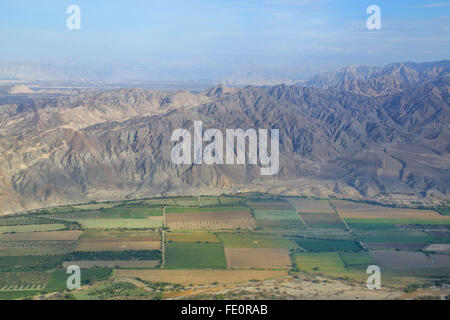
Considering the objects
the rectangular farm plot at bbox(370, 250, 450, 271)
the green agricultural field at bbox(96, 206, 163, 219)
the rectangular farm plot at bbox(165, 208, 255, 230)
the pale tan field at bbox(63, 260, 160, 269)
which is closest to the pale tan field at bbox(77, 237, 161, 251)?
the pale tan field at bbox(63, 260, 160, 269)

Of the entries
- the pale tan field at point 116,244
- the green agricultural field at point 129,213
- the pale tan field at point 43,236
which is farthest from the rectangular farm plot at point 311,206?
the pale tan field at point 43,236

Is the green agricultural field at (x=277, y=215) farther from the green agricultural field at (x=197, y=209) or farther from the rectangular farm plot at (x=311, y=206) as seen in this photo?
the green agricultural field at (x=197, y=209)

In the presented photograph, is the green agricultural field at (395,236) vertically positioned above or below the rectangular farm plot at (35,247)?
below

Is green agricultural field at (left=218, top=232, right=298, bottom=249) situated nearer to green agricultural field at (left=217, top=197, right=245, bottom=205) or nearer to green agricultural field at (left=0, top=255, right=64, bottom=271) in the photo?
green agricultural field at (left=217, top=197, right=245, bottom=205)

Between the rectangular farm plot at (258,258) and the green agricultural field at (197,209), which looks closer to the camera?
the rectangular farm plot at (258,258)

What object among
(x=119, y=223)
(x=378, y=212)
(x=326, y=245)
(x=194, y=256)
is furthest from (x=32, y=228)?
(x=378, y=212)
